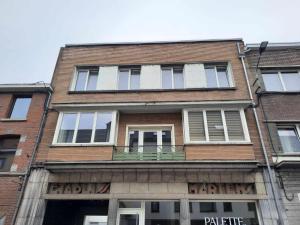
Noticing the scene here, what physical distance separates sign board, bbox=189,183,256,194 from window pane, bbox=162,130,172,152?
1904 mm

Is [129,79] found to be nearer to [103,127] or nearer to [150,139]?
[103,127]

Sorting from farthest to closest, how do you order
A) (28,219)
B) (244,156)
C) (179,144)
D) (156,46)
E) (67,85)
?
(156,46) → (67,85) → (179,144) → (244,156) → (28,219)

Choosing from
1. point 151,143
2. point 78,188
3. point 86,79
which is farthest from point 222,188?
point 86,79

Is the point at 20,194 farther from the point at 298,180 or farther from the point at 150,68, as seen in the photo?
the point at 298,180

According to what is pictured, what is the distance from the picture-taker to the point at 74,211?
1145 cm

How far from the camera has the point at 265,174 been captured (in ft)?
32.2

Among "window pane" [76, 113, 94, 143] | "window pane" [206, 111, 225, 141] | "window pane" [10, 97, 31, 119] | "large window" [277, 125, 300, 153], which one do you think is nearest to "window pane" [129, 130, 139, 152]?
"window pane" [76, 113, 94, 143]

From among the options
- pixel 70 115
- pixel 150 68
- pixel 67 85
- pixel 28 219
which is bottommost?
pixel 28 219

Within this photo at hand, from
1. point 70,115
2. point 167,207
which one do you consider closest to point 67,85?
point 70,115

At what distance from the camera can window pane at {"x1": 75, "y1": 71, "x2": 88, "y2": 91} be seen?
13.0m

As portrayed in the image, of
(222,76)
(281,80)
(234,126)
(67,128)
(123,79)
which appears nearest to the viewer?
(234,126)

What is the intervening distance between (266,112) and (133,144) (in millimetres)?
6407

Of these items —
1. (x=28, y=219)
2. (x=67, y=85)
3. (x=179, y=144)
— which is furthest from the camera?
(x=67, y=85)

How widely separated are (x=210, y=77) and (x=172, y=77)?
2007 mm
